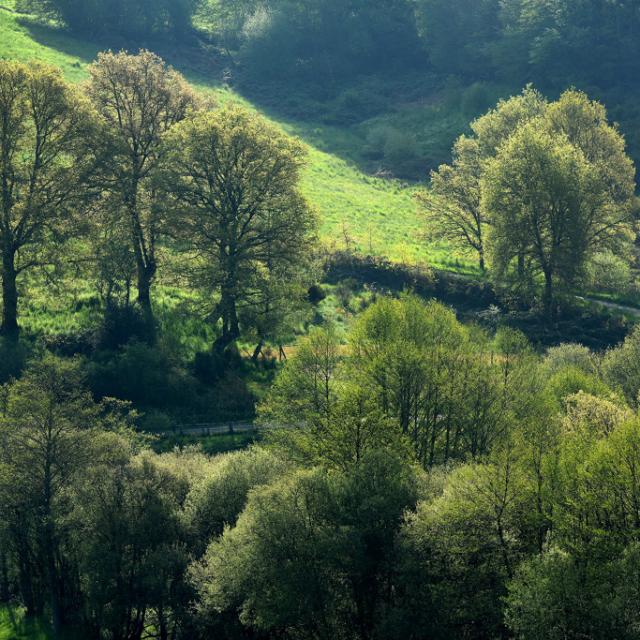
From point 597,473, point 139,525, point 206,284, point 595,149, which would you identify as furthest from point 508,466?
point 595,149

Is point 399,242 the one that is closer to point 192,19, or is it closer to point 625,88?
point 625,88

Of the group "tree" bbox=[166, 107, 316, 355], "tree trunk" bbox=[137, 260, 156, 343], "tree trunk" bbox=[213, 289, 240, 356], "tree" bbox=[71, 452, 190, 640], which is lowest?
"tree" bbox=[71, 452, 190, 640]

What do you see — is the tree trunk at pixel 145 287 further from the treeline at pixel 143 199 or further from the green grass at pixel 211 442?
the green grass at pixel 211 442

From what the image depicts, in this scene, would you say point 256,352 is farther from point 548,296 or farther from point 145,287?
point 548,296

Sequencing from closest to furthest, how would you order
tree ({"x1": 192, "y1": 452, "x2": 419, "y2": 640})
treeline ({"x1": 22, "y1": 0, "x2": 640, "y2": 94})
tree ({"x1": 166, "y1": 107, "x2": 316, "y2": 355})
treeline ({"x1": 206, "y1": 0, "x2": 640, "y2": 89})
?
tree ({"x1": 192, "y1": 452, "x2": 419, "y2": 640}) < tree ({"x1": 166, "y1": 107, "x2": 316, "y2": 355}) < treeline ({"x1": 22, "y1": 0, "x2": 640, "y2": 94}) < treeline ({"x1": 206, "y1": 0, "x2": 640, "y2": 89})

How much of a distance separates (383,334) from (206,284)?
1412 centimetres

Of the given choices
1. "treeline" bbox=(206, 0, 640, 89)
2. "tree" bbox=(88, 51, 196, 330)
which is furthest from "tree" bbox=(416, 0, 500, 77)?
"tree" bbox=(88, 51, 196, 330)

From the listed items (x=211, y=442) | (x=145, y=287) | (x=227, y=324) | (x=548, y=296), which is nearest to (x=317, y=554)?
(x=211, y=442)

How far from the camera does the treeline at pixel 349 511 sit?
3153cm

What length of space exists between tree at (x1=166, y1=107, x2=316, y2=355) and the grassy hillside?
35.2ft

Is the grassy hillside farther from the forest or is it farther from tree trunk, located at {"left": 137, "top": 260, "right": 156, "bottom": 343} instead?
tree trunk, located at {"left": 137, "top": 260, "right": 156, "bottom": 343}

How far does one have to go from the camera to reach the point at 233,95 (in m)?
123

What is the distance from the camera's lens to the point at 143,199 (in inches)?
2267

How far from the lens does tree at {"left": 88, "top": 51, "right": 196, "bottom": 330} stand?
5659 centimetres
